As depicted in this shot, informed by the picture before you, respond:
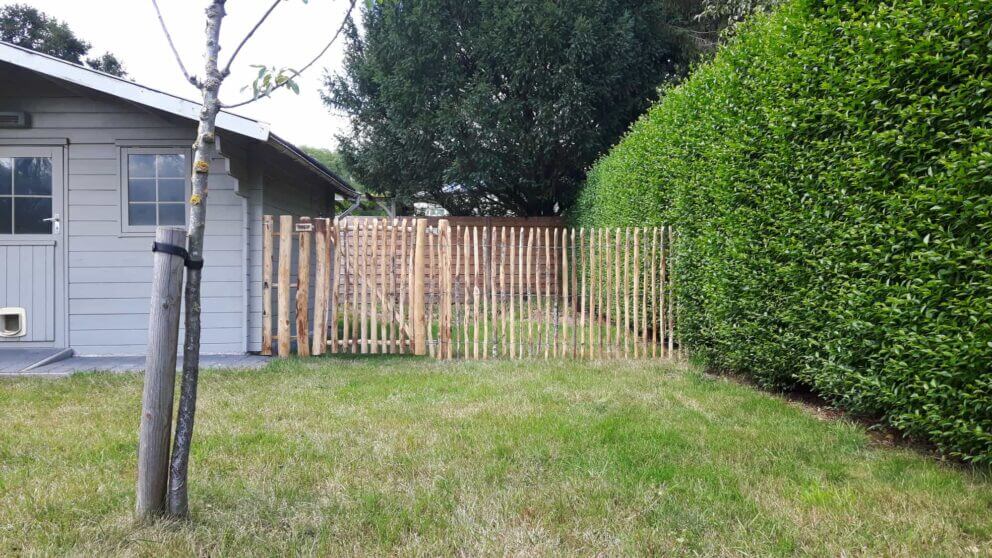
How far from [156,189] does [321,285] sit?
233cm

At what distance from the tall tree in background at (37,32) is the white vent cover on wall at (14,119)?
19.7 m

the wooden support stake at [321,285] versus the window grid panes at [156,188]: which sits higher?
the window grid panes at [156,188]

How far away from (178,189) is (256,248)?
115 cm

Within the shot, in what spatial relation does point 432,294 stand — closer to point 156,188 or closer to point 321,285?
point 321,285

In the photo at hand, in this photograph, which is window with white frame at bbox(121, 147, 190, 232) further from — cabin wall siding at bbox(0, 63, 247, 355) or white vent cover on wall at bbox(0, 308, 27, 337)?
white vent cover on wall at bbox(0, 308, 27, 337)

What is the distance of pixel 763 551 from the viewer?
235cm

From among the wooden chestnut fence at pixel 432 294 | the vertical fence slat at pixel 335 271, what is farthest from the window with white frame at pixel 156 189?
the vertical fence slat at pixel 335 271

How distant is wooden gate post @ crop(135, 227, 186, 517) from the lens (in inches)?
98.3

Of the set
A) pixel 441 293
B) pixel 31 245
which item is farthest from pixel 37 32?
pixel 441 293

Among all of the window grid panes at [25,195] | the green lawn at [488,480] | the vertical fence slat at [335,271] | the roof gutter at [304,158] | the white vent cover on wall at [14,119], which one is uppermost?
the white vent cover on wall at [14,119]

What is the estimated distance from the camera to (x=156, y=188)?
7.20m

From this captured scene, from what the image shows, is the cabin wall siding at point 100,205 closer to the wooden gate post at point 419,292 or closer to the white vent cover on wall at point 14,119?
the white vent cover on wall at point 14,119

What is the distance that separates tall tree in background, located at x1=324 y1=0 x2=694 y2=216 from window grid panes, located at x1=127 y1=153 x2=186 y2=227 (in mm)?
8497

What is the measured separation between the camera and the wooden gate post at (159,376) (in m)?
2.50
